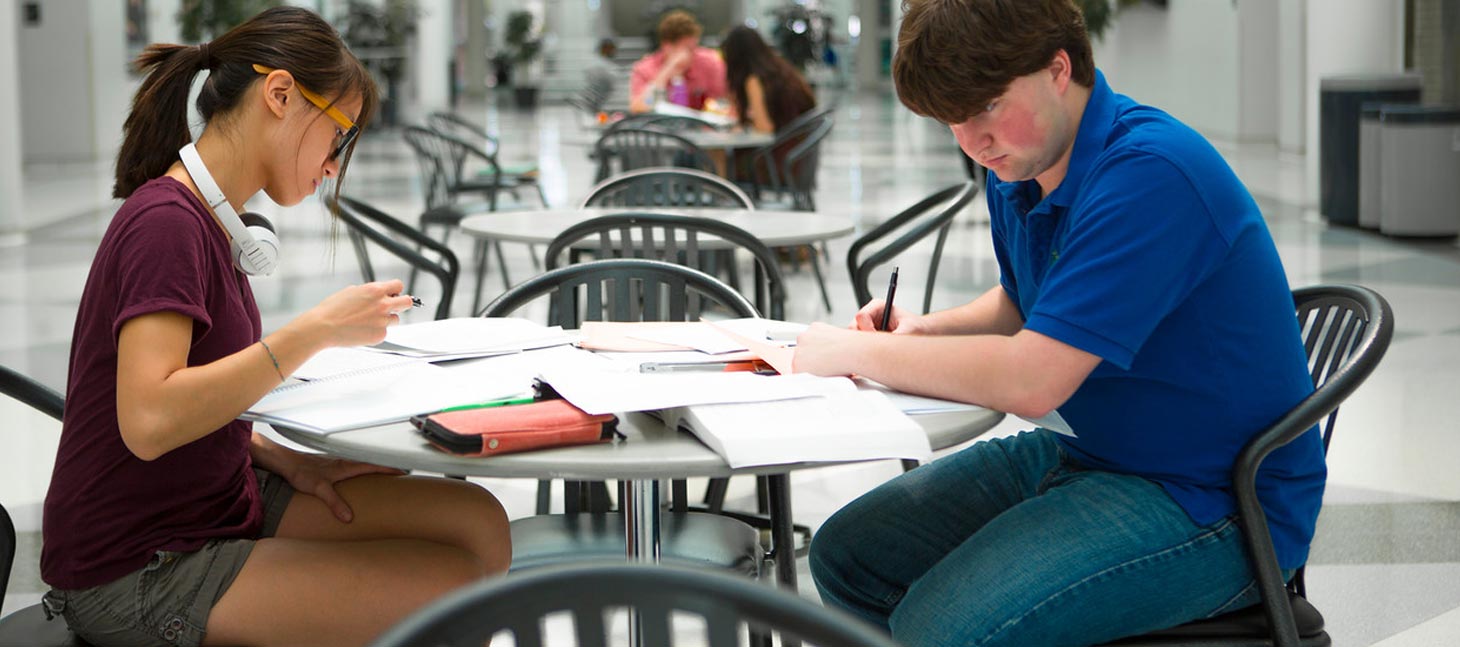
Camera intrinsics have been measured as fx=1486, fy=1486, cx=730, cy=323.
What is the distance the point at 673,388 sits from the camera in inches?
67.0

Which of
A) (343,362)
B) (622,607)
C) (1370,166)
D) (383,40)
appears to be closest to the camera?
(622,607)

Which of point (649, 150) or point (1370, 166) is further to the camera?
point (1370, 166)

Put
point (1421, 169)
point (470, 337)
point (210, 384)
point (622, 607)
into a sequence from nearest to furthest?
1. point (622, 607)
2. point (210, 384)
3. point (470, 337)
4. point (1421, 169)

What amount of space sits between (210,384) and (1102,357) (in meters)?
0.99

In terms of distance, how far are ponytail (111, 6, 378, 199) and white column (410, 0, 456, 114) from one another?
21396 mm

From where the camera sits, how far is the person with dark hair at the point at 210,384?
165 cm

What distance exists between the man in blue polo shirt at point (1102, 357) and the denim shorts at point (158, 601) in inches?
28.9

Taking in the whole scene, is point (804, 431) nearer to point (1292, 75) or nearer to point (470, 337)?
point (470, 337)

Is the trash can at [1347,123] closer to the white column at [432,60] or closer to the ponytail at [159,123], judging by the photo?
the ponytail at [159,123]

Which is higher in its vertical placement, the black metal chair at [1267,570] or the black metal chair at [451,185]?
the black metal chair at [451,185]

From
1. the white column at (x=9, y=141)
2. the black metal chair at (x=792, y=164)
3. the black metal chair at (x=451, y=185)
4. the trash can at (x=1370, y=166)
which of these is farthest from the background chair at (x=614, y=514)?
the white column at (x=9, y=141)

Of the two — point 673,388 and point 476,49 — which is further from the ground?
point 476,49

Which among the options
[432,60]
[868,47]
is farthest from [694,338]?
[868,47]

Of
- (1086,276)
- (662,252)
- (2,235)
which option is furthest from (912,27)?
(2,235)
